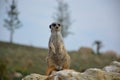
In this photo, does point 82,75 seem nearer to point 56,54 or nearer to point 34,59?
point 56,54

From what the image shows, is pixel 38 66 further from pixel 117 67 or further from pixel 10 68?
pixel 117 67

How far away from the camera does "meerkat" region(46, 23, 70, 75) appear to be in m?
6.55

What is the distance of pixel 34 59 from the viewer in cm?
1611

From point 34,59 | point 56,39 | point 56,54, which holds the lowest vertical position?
point 34,59

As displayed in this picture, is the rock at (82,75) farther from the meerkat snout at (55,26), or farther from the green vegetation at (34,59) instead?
the green vegetation at (34,59)

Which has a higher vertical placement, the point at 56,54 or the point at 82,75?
the point at 56,54

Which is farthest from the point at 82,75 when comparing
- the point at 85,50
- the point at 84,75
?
the point at 85,50

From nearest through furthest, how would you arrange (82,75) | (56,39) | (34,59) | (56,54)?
(82,75) < (56,54) < (56,39) < (34,59)

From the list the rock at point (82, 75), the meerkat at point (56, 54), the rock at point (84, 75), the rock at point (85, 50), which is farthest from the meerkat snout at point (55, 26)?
the rock at point (85, 50)

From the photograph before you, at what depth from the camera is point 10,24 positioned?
1711 cm

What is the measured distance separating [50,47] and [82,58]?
10459mm

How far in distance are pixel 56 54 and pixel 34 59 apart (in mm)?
9507

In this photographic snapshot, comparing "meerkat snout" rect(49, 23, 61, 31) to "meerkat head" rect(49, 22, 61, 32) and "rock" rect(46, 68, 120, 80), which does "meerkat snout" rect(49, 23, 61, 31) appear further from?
"rock" rect(46, 68, 120, 80)

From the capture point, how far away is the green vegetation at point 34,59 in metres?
14.9
